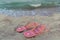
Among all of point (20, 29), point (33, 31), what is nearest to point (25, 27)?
point (20, 29)

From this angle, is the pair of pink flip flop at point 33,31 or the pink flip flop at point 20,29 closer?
the pair of pink flip flop at point 33,31

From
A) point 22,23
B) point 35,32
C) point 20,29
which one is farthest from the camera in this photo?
point 22,23

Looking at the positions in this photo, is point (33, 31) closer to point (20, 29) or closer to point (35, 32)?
point (35, 32)

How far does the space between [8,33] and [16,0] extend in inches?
90.9

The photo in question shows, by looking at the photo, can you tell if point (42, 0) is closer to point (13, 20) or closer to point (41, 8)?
point (41, 8)

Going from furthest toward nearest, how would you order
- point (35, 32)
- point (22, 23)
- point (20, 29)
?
point (22, 23) → point (20, 29) → point (35, 32)

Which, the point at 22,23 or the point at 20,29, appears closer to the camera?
the point at 20,29

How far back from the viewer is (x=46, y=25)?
255 centimetres

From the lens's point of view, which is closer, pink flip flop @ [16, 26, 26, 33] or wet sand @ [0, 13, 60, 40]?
wet sand @ [0, 13, 60, 40]

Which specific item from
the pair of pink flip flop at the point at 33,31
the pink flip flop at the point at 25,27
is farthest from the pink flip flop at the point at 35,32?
the pink flip flop at the point at 25,27

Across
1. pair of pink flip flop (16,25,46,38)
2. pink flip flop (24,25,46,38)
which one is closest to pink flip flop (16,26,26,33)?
pair of pink flip flop (16,25,46,38)

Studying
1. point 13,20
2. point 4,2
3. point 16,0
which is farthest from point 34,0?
point 13,20

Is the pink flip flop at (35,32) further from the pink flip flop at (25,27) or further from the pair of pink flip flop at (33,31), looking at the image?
the pink flip flop at (25,27)

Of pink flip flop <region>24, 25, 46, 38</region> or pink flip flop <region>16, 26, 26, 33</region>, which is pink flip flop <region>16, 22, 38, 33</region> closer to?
pink flip flop <region>16, 26, 26, 33</region>
